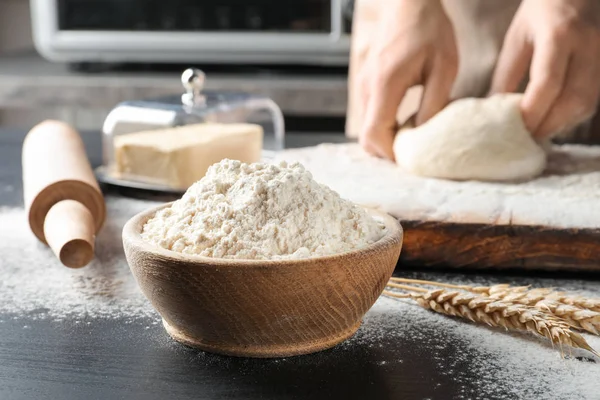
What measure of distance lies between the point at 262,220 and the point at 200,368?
122mm

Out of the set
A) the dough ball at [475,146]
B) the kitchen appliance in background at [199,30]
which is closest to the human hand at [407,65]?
the dough ball at [475,146]

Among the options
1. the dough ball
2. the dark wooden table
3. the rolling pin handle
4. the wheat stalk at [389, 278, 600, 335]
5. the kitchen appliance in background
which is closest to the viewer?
the dark wooden table

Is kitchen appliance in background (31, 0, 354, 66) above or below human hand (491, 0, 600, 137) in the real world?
below

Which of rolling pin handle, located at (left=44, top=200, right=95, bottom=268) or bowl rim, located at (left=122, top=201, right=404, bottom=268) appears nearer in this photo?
bowl rim, located at (left=122, top=201, right=404, bottom=268)

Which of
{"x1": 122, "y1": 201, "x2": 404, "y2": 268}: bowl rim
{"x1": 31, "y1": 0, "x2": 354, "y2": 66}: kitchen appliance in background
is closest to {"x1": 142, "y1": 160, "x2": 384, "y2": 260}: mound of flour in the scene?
{"x1": 122, "y1": 201, "x2": 404, "y2": 268}: bowl rim

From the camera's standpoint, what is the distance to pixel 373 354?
0.62m

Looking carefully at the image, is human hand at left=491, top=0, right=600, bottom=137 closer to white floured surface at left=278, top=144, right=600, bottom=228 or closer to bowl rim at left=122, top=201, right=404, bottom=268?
white floured surface at left=278, top=144, right=600, bottom=228

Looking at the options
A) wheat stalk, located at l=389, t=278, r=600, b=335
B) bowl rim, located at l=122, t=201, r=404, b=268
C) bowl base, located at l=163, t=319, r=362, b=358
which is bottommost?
bowl base, located at l=163, t=319, r=362, b=358

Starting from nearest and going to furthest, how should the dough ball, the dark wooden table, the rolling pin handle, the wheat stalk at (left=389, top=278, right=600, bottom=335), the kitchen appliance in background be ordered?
the dark wooden table → the wheat stalk at (left=389, top=278, right=600, bottom=335) → the rolling pin handle → the dough ball → the kitchen appliance in background

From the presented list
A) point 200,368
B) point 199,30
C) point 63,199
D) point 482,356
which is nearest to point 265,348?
point 200,368

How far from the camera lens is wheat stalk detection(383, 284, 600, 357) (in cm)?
60

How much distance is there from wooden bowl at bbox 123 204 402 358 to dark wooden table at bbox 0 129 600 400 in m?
0.02

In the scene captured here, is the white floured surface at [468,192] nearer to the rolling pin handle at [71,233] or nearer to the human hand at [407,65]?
the human hand at [407,65]

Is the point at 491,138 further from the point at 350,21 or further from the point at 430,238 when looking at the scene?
the point at 350,21
